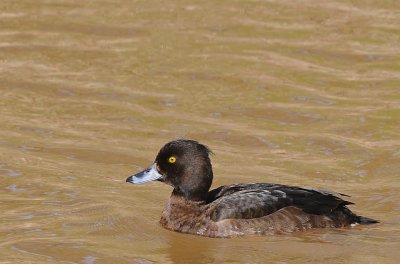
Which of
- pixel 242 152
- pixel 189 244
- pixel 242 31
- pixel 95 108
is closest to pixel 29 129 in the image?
pixel 95 108

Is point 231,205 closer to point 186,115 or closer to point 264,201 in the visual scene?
point 264,201

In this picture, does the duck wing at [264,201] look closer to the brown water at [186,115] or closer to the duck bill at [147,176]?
the brown water at [186,115]

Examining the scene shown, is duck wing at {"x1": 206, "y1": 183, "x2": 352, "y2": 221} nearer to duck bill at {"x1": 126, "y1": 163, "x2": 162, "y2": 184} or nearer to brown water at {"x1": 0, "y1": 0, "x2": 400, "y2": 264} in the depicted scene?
brown water at {"x1": 0, "y1": 0, "x2": 400, "y2": 264}

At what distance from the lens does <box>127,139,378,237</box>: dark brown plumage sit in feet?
36.6

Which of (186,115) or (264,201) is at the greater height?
(186,115)

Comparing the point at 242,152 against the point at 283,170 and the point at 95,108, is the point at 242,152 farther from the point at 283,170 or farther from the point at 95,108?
the point at 95,108

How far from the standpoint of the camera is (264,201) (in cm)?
1123

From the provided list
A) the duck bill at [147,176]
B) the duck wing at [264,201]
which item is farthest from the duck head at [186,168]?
the duck wing at [264,201]

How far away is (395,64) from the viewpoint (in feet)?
54.9

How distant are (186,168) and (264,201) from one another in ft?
2.57

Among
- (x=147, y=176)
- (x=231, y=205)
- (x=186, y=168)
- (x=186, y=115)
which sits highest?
(x=186, y=115)

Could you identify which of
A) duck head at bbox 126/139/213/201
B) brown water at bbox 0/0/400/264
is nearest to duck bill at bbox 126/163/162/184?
duck head at bbox 126/139/213/201

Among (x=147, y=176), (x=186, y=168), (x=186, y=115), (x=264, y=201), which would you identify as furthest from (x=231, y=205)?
(x=186, y=115)

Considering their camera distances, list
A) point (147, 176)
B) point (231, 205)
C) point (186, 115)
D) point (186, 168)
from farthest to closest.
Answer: point (186, 115), point (147, 176), point (186, 168), point (231, 205)
